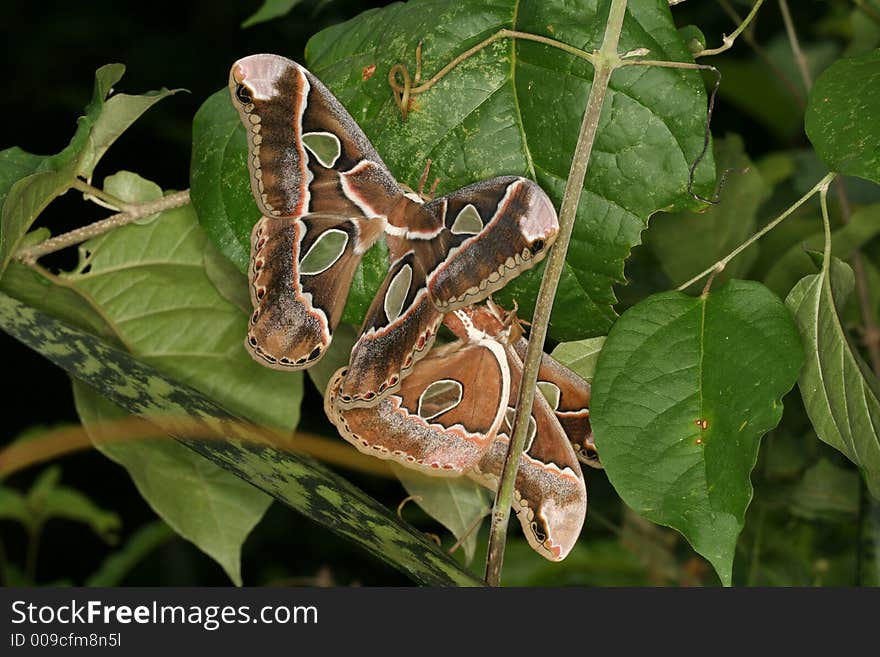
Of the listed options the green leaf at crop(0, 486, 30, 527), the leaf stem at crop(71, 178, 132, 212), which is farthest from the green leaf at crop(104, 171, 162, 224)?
the green leaf at crop(0, 486, 30, 527)

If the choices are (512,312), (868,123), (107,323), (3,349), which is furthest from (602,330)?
(3,349)

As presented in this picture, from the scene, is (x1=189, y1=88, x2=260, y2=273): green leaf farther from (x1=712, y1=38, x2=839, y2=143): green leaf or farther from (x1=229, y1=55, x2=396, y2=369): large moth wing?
(x1=712, y1=38, x2=839, y2=143): green leaf

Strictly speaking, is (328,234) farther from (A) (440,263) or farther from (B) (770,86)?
(B) (770,86)

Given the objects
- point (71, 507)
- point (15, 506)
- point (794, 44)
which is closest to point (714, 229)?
point (794, 44)

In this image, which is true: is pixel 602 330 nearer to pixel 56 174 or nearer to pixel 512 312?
pixel 512 312

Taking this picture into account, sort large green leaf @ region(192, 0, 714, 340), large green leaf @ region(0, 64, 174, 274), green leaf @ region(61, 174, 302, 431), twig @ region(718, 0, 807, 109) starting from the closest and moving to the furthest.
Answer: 1. large green leaf @ region(192, 0, 714, 340)
2. large green leaf @ region(0, 64, 174, 274)
3. green leaf @ region(61, 174, 302, 431)
4. twig @ region(718, 0, 807, 109)

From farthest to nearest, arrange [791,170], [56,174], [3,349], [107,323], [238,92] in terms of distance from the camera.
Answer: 1. [3,349]
2. [791,170]
3. [107,323]
4. [56,174]
5. [238,92]
